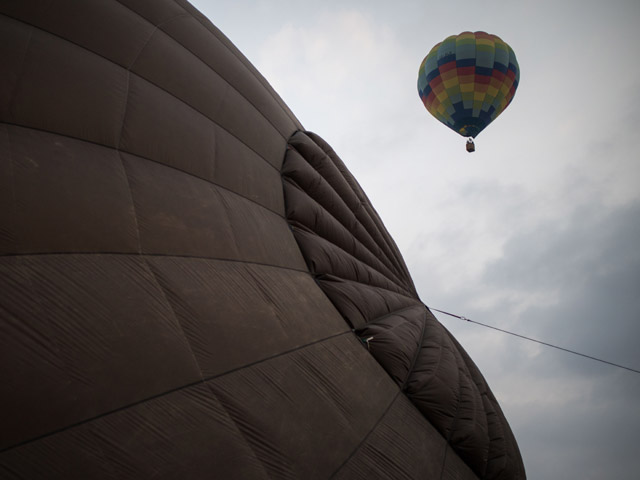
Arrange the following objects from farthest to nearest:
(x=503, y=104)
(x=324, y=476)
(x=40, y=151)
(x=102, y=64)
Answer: (x=503, y=104), (x=102, y=64), (x=324, y=476), (x=40, y=151)

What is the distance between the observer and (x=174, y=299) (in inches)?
88.2

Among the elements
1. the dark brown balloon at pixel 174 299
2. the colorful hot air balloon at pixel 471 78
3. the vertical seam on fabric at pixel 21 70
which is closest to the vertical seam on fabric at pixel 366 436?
the dark brown balloon at pixel 174 299

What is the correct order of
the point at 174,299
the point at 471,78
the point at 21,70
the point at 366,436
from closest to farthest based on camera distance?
the point at 174,299 < the point at 21,70 < the point at 366,436 < the point at 471,78

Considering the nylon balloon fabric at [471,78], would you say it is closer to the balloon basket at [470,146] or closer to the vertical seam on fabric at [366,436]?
the balloon basket at [470,146]

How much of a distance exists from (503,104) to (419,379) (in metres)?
15.2

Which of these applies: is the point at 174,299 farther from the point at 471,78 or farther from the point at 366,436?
the point at 471,78

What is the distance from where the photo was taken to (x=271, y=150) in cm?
455

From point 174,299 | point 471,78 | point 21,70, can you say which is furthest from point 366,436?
point 471,78

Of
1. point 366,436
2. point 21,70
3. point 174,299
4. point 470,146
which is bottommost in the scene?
point 174,299

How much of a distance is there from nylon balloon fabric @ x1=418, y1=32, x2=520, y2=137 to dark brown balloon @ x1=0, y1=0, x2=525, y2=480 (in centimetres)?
1278

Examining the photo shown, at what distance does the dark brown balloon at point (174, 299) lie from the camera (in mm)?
1677

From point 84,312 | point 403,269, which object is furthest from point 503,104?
point 84,312

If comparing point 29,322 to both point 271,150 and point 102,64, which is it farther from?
point 271,150

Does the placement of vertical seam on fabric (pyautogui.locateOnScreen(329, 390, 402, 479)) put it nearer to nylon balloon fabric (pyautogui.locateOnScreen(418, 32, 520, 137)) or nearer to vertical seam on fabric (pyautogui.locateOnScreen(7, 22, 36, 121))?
vertical seam on fabric (pyautogui.locateOnScreen(7, 22, 36, 121))
